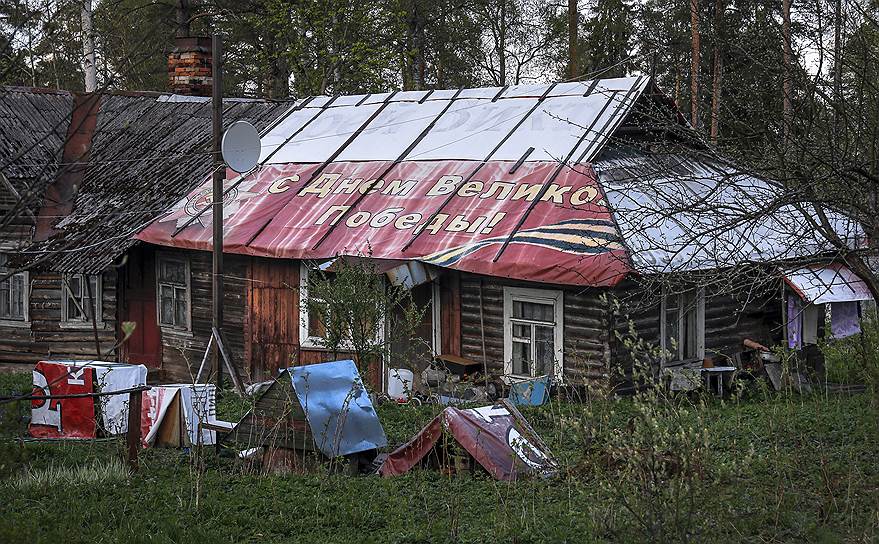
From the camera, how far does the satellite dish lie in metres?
13.9

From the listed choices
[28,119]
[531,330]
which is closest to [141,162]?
[28,119]

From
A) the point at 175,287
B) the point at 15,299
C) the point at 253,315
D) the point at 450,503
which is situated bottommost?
the point at 450,503

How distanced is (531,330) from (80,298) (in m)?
8.74

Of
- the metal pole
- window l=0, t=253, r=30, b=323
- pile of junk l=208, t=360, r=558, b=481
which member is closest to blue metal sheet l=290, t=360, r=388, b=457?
pile of junk l=208, t=360, r=558, b=481

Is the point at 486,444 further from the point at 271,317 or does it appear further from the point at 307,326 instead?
the point at 271,317

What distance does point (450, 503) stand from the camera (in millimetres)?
7820

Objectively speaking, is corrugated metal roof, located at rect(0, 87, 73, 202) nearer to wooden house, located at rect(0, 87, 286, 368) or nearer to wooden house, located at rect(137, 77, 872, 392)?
wooden house, located at rect(0, 87, 286, 368)

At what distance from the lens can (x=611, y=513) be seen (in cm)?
680

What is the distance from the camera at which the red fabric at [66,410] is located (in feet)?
36.6

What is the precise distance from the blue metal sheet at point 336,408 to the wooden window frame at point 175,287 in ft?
25.1

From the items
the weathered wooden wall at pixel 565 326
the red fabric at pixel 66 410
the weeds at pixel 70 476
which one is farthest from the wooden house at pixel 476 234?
the weeds at pixel 70 476

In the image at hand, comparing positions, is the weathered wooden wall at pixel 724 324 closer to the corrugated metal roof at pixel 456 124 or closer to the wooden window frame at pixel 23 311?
the corrugated metal roof at pixel 456 124

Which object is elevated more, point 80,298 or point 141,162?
point 141,162

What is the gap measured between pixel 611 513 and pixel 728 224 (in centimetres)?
214
